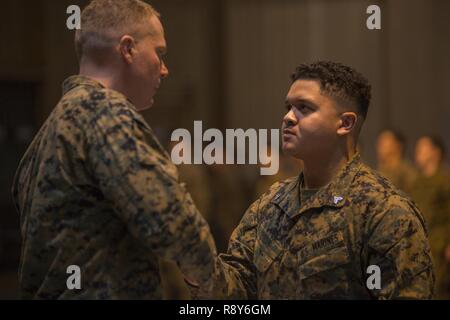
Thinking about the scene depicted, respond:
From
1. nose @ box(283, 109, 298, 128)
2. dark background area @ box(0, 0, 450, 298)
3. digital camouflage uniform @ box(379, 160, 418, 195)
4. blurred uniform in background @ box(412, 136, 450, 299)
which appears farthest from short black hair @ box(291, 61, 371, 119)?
→ digital camouflage uniform @ box(379, 160, 418, 195)

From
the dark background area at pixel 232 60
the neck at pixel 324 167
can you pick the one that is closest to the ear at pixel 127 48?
the neck at pixel 324 167

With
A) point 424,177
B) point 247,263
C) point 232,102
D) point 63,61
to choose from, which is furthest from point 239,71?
point 247,263

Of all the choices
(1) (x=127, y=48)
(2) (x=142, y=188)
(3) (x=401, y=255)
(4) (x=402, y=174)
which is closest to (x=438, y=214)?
(4) (x=402, y=174)

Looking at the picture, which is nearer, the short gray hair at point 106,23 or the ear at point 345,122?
the short gray hair at point 106,23

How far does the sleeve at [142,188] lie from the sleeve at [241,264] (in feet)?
1.01

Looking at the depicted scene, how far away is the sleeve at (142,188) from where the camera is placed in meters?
1.76

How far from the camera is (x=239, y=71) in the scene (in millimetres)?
5270

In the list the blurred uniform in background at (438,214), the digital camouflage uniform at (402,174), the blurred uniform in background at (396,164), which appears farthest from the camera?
the digital camouflage uniform at (402,174)

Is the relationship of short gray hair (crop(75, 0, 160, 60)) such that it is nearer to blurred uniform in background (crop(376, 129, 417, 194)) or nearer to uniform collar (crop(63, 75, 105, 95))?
uniform collar (crop(63, 75, 105, 95))

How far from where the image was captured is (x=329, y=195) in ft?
6.98

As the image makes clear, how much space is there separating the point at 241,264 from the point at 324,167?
37 cm

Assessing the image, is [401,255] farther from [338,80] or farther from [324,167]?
[338,80]

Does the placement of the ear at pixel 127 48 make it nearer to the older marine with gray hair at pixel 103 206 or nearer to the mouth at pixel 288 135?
the older marine with gray hair at pixel 103 206

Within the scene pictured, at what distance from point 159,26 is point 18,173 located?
535mm
